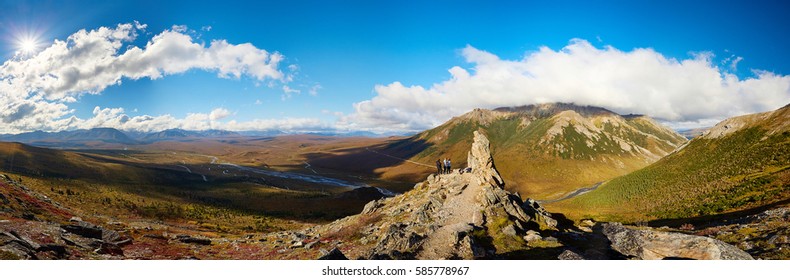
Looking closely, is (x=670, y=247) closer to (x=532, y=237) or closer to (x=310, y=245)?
(x=532, y=237)

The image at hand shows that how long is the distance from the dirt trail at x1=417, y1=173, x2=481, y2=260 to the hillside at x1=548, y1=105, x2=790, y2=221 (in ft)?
94.0

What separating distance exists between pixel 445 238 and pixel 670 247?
14139 mm

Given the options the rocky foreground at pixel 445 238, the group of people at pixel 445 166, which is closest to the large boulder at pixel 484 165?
the rocky foreground at pixel 445 238

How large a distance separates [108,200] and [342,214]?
53.8 metres

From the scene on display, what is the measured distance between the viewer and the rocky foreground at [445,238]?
19938 millimetres

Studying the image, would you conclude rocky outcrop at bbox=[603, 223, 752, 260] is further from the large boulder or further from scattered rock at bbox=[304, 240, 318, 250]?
scattered rock at bbox=[304, 240, 318, 250]

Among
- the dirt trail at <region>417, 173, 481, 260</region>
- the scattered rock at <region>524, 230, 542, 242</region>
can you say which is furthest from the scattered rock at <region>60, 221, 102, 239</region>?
the scattered rock at <region>524, 230, 542, 242</region>

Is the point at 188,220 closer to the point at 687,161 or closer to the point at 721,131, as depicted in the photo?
the point at 687,161

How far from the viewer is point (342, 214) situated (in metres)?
99.2

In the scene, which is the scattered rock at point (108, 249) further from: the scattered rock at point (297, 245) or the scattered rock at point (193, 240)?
the scattered rock at point (297, 245)

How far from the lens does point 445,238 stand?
27766mm

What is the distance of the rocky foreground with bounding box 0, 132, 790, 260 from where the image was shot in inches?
785

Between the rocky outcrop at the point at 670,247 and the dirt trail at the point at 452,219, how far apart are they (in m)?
11.5

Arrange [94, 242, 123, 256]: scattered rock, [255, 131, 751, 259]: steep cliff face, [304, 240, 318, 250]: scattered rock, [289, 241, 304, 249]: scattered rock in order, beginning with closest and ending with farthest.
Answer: [255, 131, 751, 259]: steep cliff face → [94, 242, 123, 256]: scattered rock → [304, 240, 318, 250]: scattered rock → [289, 241, 304, 249]: scattered rock
